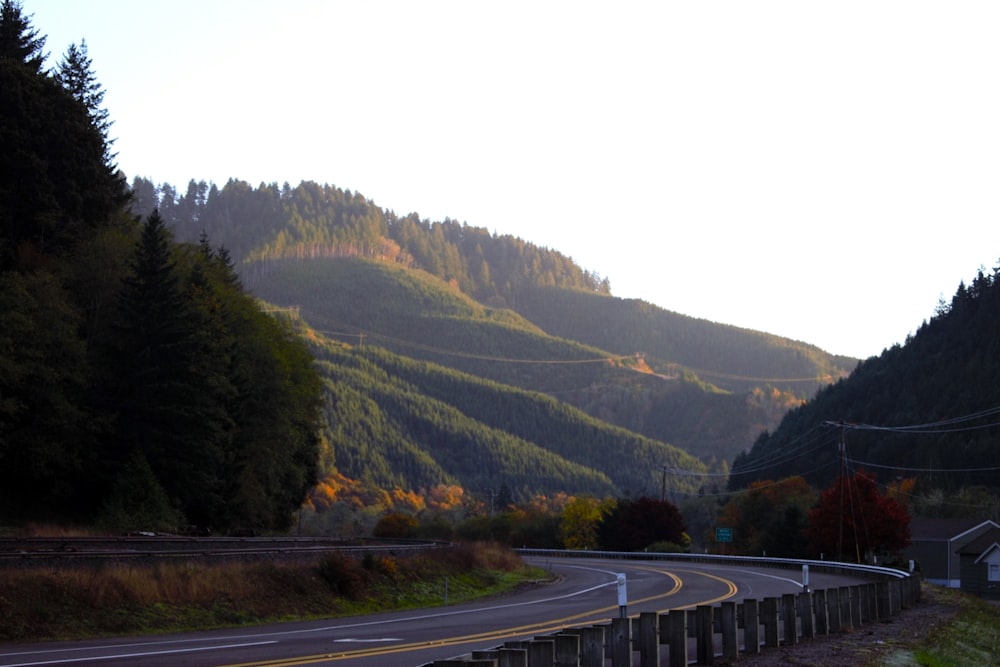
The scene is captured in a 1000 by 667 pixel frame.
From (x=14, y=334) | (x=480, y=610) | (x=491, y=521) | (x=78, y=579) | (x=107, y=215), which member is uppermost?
(x=107, y=215)

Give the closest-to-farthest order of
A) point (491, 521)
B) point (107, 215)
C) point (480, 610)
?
1. point (480, 610)
2. point (107, 215)
3. point (491, 521)

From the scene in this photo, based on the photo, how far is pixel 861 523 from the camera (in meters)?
71.1

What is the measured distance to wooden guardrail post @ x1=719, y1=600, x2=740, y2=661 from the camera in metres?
16.2

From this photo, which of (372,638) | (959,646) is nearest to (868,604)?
(959,646)

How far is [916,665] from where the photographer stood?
18.2 meters

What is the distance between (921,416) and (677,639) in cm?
13499

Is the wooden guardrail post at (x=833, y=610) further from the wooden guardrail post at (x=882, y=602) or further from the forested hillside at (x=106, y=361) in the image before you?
the forested hillside at (x=106, y=361)

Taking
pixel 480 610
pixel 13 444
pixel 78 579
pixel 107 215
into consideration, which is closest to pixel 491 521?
pixel 107 215

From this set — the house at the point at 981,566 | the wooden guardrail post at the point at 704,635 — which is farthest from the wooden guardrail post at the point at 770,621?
the house at the point at 981,566

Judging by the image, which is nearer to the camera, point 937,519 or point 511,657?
point 511,657

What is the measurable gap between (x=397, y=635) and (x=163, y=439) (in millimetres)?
32809

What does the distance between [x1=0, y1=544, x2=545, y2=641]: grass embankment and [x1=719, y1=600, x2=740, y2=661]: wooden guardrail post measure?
10.7 metres

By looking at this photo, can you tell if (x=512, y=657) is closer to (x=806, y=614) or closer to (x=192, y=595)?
(x=806, y=614)

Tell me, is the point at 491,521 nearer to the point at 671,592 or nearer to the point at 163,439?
the point at 163,439
